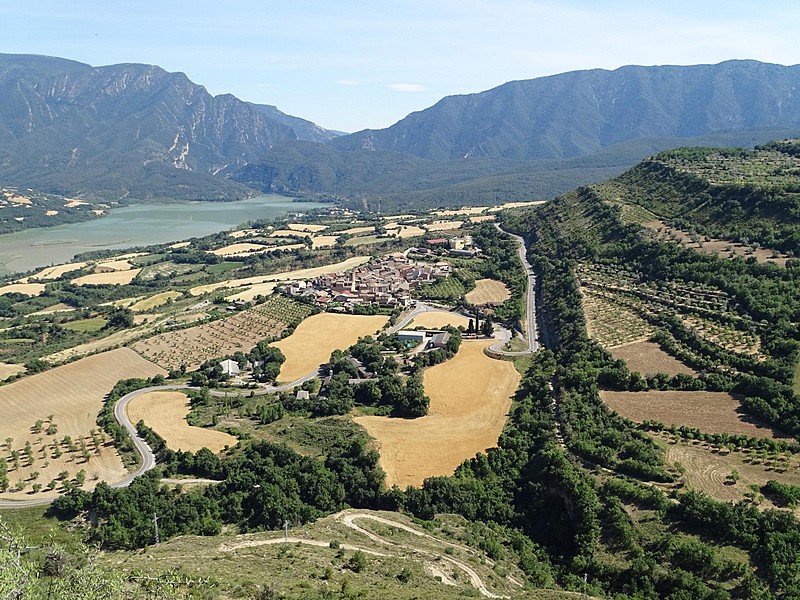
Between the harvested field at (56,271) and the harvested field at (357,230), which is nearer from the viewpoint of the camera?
the harvested field at (56,271)

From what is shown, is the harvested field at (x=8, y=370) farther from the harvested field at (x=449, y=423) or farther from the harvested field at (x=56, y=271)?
the harvested field at (x=56, y=271)

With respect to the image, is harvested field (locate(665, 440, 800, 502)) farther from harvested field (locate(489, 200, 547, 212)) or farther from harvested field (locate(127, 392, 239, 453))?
harvested field (locate(489, 200, 547, 212))

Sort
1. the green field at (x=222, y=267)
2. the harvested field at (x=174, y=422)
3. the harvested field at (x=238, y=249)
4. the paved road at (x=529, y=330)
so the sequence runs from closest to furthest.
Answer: the harvested field at (x=174, y=422) < the paved road at (x=529, y=330) < the green field at (x=222, y=267) < the harvested field at (x=238, y=249)

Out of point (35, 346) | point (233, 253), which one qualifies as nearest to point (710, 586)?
point (35, 346)

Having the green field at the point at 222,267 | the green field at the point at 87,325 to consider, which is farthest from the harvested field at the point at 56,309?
the green field at the point at 222,267

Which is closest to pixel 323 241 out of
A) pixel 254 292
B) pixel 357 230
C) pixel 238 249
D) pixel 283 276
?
pixel 357 230

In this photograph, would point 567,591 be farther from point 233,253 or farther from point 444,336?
point 233,253
